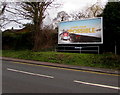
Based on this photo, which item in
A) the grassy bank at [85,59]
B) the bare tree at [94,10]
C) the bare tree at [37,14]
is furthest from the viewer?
the bare tree at [94,10]

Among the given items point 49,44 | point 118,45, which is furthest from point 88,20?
point 49,44

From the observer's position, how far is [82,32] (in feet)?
59.7

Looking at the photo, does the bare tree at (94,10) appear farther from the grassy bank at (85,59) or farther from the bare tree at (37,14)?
the grassy bank at (85,59)

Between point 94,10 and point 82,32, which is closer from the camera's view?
point 82,32

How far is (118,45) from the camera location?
15.3 metres

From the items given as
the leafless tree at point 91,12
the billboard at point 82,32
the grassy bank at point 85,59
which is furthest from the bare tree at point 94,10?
the grassy bank at point 85,59

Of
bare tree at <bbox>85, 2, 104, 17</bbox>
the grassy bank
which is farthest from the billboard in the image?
bare tree at <bbox>85, 2, 104, 17</bbox>

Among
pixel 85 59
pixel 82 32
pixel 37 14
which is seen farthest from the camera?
pixel 37 14

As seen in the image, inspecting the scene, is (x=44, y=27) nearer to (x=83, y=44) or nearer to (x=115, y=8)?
(x=83, y=44)

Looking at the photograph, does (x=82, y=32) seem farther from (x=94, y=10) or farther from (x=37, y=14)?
(x=94, y=10)

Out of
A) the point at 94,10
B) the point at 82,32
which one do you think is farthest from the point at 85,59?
the point at 94,10

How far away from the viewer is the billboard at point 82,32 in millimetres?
16969

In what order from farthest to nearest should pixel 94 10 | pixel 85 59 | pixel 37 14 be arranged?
pixel 94 10
pixel 37 14
pixel 85 59

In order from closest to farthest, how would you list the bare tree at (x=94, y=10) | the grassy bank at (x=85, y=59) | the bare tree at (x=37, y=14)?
the grassy bank at (x=85, y=59), the bare tree at (x=37, y=14), the bare tree at (x=94, y=10)
